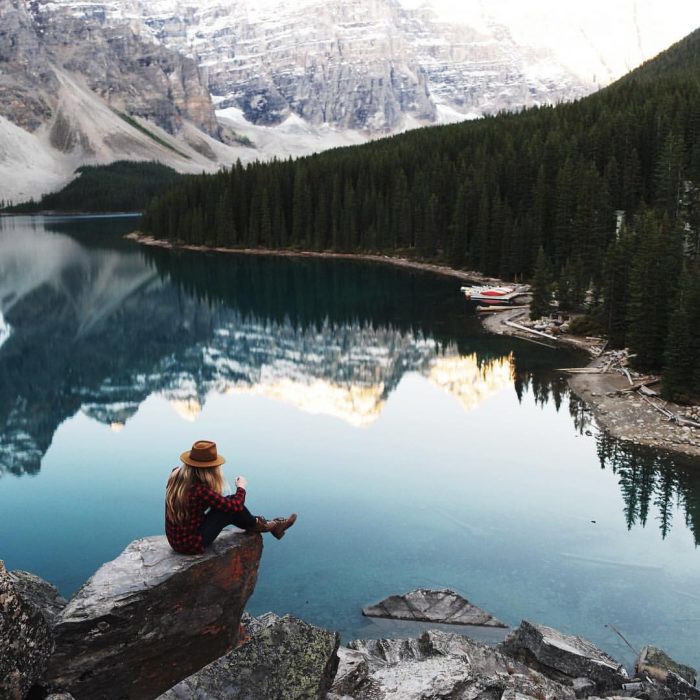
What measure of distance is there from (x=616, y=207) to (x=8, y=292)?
71.9 meters

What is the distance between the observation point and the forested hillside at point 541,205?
47031 millimetres

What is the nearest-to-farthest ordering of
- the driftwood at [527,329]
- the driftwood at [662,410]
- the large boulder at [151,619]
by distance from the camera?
the large boulder at [151,619] → the driftwood at [662,410] → the driftwood at [527,329]

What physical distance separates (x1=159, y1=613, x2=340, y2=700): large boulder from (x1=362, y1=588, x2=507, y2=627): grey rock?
10066 mm

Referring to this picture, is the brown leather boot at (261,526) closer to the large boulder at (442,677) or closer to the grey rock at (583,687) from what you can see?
the large boulder at (442,677)

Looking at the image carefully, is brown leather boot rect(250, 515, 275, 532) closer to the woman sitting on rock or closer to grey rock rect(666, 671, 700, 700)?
the woman sitting on rock

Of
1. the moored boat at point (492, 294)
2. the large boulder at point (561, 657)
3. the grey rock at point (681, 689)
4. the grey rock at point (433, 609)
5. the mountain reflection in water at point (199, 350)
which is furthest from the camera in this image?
the moored boat at point (492, 294)

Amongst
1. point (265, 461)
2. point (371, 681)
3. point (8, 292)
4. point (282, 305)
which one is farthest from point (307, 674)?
point (8, 292)

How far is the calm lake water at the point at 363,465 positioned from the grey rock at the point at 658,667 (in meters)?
1.83

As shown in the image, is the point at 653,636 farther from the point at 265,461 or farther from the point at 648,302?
the point at 648,302

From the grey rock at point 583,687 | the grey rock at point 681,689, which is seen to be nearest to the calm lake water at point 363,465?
the grey rock at point 681,689

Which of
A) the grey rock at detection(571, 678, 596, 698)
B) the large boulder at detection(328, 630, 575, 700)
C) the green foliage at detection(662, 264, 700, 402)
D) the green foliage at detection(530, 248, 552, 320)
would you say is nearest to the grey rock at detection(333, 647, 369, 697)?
the large boulder at detection(328, 630, 575, 700)

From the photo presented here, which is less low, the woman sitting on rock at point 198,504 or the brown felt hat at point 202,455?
the brown felt hat at point 202,455

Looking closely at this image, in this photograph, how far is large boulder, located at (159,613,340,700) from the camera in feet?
30.4

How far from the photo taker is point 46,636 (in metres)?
9.55
